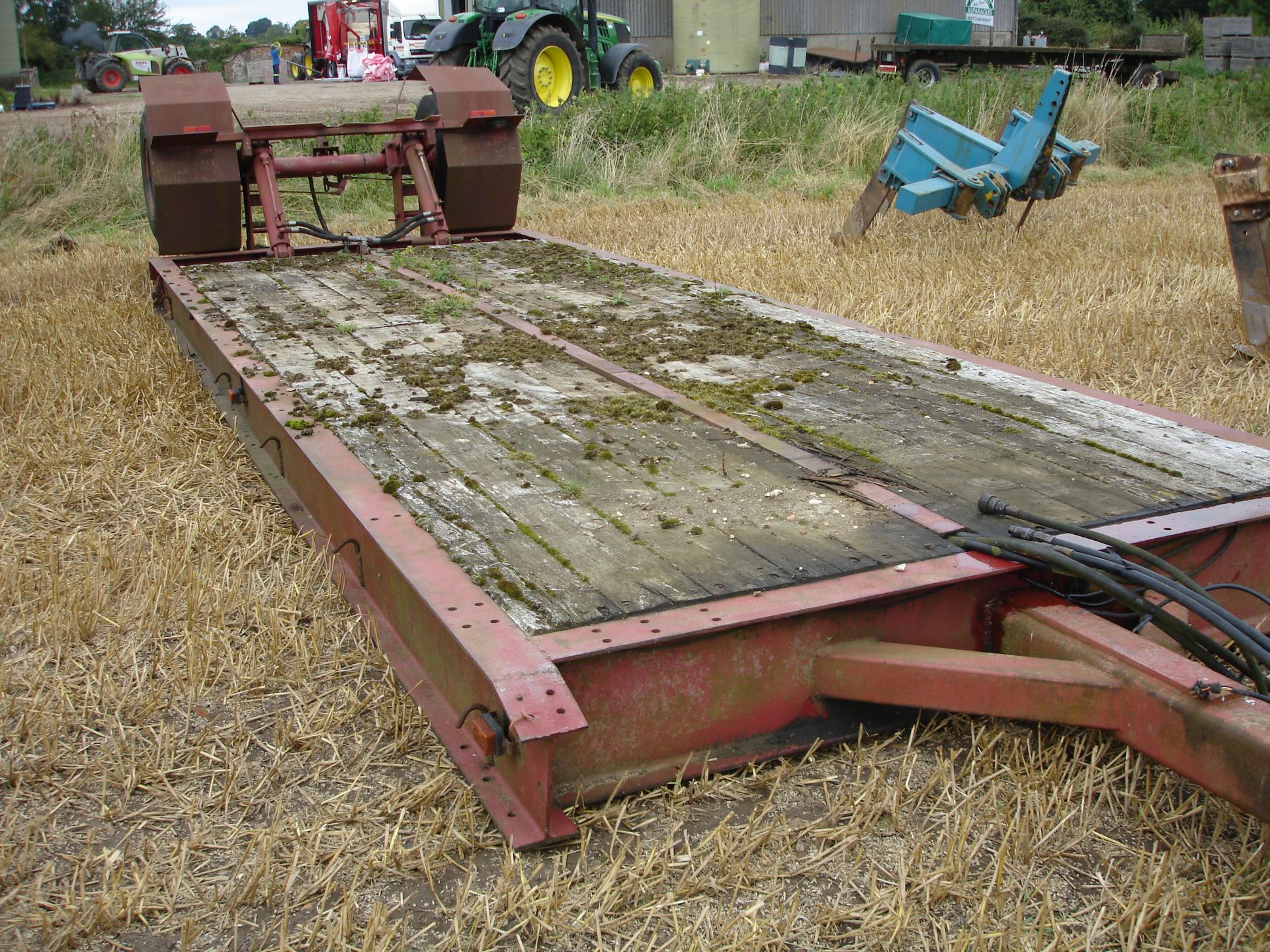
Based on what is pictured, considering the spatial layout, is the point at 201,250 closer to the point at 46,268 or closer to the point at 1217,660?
the point at 46,268

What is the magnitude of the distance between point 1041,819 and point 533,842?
34.5 inches

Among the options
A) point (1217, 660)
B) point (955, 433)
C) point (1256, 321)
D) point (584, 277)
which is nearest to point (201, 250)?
point (584, 277)

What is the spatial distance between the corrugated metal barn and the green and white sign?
63.3 inches

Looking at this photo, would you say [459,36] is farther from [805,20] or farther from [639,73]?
[805,20]

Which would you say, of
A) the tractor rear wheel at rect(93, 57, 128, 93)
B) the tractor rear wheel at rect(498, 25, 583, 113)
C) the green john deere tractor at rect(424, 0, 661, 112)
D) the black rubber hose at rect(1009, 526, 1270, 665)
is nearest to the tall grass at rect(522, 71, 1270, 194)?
the green john deere tractor at rect(424, 0, 661, 112)

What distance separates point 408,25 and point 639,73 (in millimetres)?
12353

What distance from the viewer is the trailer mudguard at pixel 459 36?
13891 mm

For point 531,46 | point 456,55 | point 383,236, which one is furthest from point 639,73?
point 383,236

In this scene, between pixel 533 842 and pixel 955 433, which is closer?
pixel 533 842

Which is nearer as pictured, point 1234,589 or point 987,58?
point 1234,589

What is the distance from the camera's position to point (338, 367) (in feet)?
12.9

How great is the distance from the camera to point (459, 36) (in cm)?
1393

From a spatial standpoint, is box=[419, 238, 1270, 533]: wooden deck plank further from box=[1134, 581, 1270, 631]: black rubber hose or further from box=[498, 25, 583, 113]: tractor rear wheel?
box=[498, 25, 583, 113]: tractor rear wheel

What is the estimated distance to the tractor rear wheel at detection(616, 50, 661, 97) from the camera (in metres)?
15.2
